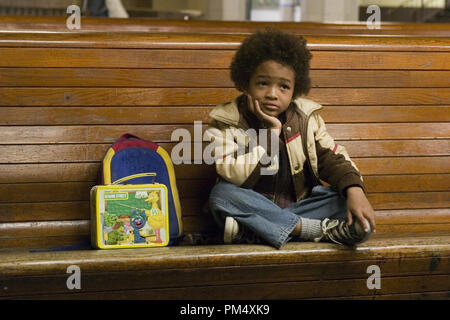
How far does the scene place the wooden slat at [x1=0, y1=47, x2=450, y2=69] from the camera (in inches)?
83.4

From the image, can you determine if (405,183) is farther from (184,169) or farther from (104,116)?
(104,116)

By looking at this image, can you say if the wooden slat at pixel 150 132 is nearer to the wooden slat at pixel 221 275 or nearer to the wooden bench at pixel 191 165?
the wooden bench at pixel 191 165

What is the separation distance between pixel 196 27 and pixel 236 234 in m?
1.07

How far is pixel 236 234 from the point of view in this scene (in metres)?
1.83

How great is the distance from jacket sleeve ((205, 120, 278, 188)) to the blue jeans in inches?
1.6

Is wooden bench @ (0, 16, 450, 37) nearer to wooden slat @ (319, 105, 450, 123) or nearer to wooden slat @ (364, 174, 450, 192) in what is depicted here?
wooden slat @ (319, 105, 450, 123)

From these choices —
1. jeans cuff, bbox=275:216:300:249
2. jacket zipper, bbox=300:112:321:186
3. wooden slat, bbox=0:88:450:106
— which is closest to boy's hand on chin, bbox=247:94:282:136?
jacket zipper, bbox=300:112:321:186

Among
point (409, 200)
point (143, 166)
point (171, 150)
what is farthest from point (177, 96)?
point (409, 200)

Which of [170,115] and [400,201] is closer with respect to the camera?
[170,115]

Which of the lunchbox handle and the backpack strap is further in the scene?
the backpack strap

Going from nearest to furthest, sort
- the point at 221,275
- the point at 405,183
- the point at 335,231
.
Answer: the point at 221,275
the point at 335,231
the point at 405,183

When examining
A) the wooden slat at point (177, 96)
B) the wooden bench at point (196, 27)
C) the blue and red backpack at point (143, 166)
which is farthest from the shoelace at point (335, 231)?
the wooden bench at point (196, 27)

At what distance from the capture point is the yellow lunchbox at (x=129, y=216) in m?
1.82

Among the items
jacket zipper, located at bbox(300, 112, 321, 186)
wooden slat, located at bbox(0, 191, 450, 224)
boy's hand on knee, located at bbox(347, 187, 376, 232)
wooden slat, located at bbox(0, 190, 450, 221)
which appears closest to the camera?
boy's hand on knee, located at bbox(347, 187, 376, 232)
